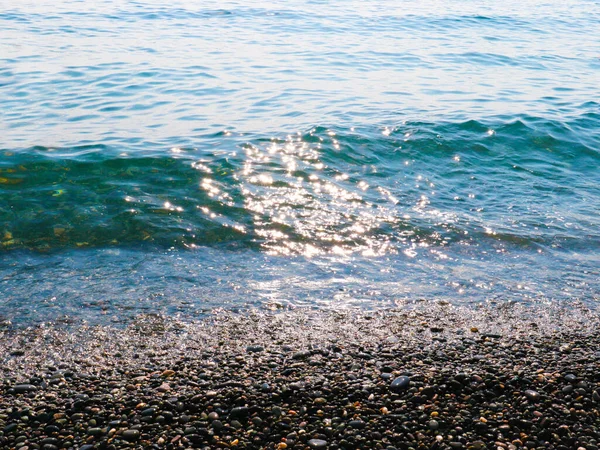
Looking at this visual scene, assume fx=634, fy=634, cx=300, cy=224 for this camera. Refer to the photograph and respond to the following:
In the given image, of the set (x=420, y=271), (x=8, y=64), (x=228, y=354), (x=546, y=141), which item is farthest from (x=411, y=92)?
(x=228, y=354)

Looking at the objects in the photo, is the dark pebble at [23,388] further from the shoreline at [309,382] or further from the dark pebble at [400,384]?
the dark pebble at [400,384]

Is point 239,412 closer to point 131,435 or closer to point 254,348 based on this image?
point 131,435

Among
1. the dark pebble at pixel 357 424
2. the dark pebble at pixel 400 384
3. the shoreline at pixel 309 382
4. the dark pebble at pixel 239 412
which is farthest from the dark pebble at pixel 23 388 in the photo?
the dark pebble at pixel 400 384

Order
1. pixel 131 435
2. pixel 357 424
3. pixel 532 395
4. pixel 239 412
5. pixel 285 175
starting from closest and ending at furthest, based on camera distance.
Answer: pixel 131 435
pixel 357 424
pixel 239 412
pixel 532 395
pixel 285 175

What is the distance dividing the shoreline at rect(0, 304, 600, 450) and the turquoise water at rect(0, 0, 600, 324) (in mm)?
582

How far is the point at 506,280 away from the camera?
26.5 ft

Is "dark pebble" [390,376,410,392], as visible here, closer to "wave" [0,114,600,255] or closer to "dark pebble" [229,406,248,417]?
"dark pebble" [229,406,248,417]

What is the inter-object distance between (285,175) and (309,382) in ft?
21.2

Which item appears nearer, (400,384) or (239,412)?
(239,412)

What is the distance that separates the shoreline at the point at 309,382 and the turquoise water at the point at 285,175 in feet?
1.91

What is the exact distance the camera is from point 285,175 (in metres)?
11.7

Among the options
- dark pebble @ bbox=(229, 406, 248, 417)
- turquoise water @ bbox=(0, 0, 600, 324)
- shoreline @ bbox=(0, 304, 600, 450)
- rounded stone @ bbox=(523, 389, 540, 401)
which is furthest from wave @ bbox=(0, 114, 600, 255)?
dark pebble @ bbox=(229, 406, 248, 417)

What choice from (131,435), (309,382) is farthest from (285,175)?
(131,435)

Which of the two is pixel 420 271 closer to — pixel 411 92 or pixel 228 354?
pixel 228 354
